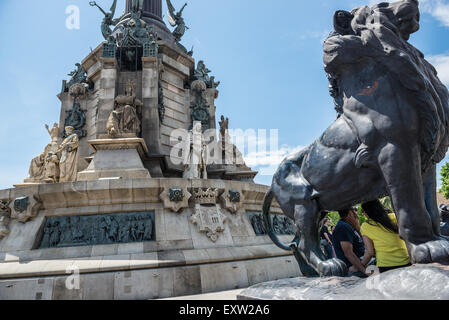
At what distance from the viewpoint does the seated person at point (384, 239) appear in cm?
340

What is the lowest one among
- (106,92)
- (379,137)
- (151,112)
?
(379,137)

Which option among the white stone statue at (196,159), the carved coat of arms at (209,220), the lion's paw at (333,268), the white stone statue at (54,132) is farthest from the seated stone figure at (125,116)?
the lion's paw at (333,268)

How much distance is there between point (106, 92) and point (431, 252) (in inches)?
510

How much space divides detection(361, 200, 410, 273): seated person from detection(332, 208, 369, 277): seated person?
0.33 metres

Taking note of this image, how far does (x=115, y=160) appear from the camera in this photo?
984cm

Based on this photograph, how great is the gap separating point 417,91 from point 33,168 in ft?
45.9

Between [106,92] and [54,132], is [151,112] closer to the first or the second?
[106,92]

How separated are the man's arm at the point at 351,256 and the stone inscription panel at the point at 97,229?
13.3 feet

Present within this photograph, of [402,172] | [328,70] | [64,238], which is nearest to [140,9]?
[64,238]

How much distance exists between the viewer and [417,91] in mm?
2586

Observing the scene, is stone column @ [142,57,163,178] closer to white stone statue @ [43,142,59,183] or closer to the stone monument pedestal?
the stone monument pedestal

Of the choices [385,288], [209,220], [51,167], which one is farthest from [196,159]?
[385,288]

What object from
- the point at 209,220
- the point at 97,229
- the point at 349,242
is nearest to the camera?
the point at 349,242
